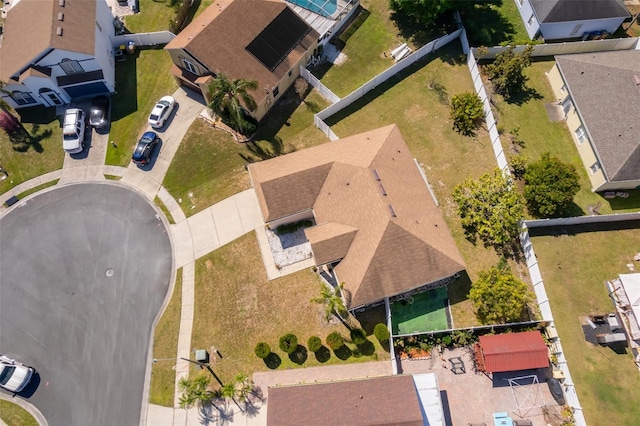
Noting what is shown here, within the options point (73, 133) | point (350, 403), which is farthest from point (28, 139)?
point (350, 403)

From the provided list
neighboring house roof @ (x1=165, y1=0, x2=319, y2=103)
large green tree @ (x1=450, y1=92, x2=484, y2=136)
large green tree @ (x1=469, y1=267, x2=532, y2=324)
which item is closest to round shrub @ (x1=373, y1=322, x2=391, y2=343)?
large green tree @ (x1=469, y1=267, x2=532, y2=324)

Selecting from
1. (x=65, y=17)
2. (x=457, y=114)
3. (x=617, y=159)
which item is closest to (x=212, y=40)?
(x=65, y=17)

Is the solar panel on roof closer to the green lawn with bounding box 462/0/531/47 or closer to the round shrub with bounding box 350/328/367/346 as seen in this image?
the green lawn with bounding box 462/0/531/47

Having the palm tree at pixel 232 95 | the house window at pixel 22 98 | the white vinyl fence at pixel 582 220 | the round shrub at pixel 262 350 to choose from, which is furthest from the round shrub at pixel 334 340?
the house window at pixel 22 98

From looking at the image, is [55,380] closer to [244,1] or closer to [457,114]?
[244,1]

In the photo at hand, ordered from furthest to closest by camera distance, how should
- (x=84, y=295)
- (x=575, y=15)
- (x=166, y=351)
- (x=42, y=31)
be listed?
1. (x=575, y=15)
2. (x=42, y=31)
3. (x=84, y=295)
4. (x=166, y=351)

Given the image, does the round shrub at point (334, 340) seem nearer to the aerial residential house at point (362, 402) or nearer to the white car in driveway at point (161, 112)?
the aerial residential house at point (362, 402)

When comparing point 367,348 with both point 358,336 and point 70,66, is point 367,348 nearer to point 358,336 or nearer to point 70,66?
point 358,336
